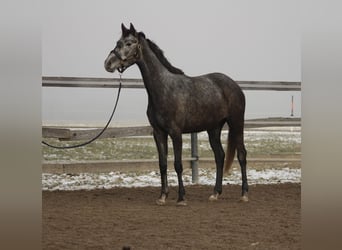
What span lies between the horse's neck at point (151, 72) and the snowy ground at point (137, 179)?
1500mm

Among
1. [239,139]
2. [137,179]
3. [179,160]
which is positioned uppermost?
[239,139]

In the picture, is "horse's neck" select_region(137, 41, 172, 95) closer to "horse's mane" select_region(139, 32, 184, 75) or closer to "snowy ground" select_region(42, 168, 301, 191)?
"horse's mane" select_region(139, 32, 184, 75)

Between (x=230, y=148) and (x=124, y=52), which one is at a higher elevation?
(x=124, y=52)

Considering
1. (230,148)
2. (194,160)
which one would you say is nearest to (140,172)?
(194,160)

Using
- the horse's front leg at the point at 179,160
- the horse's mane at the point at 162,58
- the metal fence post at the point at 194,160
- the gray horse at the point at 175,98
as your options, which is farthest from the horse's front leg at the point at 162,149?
the metal fence post at the point at 194,160

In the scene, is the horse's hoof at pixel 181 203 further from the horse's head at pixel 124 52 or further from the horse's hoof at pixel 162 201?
the horse's head at pixel 124 52

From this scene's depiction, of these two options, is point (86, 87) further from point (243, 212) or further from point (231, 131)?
point (243, 212)

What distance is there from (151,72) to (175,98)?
275 millimetres

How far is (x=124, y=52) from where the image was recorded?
3359mm

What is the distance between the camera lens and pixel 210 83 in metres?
3.78

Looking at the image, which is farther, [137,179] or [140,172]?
[140,172]

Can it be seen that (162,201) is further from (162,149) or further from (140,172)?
(140,172)
